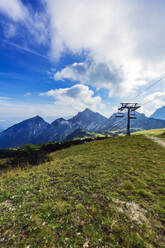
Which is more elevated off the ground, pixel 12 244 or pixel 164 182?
pixel 164 182

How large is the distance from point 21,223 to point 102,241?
3.96 m

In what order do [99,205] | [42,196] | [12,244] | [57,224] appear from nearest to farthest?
[12,244] < [57,224] < [99,205] < [42,196]

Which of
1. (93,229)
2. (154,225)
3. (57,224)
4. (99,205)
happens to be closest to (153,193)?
(154,225)

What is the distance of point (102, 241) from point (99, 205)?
206 centimetres

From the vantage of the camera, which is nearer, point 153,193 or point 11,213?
point 11,213

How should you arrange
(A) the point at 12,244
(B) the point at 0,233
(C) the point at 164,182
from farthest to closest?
(C) the point at 164,182 < (B) the point at 0,233 < (A) the point at 12,244

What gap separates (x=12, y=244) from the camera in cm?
445

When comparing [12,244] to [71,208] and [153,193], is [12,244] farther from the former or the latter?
[153,193]

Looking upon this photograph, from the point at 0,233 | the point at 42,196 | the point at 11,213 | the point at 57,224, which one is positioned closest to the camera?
the point at 0,233

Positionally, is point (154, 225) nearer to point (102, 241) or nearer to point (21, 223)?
point (102, 241)

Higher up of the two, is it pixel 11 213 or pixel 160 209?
pixel 160 209

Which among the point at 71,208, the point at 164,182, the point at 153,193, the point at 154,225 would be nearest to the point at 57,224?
the point at 71,208

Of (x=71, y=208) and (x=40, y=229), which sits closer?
(x=40, y=229)

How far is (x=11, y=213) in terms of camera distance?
612cm
